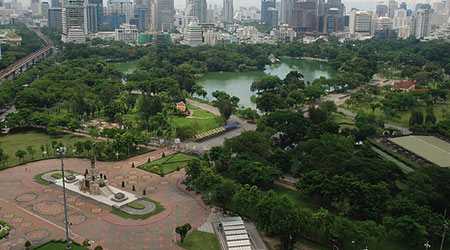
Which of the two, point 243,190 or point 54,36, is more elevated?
point 54,36

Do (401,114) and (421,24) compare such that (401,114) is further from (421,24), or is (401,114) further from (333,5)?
(333,5)

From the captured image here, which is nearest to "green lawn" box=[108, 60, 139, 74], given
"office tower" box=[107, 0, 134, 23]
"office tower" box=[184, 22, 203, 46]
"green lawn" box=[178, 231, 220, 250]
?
"office tower" box=[184, 22, 203, 46]

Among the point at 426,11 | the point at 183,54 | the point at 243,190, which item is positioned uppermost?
the point at 426,11

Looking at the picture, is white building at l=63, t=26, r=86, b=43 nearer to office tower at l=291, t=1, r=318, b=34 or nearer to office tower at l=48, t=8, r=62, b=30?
office tower at l=48, t=8, r=62, b=30

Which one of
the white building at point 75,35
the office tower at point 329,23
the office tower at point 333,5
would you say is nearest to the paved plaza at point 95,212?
the white building at point 75,35

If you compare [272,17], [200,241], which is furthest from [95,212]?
[272,17]

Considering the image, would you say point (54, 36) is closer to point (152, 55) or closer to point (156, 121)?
point (152, 55)

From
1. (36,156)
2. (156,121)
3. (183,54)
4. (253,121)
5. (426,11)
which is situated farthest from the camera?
(426,11)

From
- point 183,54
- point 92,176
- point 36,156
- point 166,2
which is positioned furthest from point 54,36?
point 92,176
